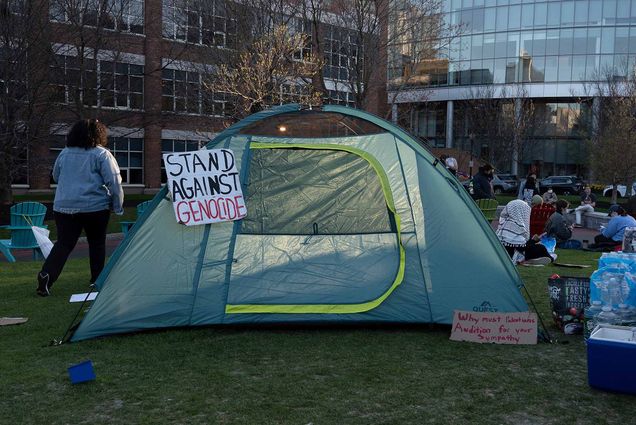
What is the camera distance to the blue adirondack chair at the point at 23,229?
31.1 feet

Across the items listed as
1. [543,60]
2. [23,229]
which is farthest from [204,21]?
[543,60]

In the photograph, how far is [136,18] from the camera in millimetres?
20953

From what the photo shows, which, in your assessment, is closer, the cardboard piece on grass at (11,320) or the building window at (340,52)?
the cardboard piece on grass at (11,320)

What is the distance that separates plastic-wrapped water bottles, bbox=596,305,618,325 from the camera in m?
4.21

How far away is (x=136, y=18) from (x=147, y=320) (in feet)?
60.9

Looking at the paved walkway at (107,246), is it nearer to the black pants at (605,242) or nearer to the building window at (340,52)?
the black pants at (605,242)

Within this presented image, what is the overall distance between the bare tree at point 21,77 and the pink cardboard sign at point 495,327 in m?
12.0

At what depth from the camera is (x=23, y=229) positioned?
31.2ft

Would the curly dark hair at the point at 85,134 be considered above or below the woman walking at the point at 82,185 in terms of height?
above

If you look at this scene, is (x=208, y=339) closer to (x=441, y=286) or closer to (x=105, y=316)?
(x=105, y=316)

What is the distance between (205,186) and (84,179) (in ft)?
5.50

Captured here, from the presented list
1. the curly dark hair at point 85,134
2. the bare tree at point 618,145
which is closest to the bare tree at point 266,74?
the curly dark hair at point 85,134

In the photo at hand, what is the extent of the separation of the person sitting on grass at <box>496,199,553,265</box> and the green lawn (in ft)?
13.4

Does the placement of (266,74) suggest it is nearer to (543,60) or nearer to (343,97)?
(343,97)
